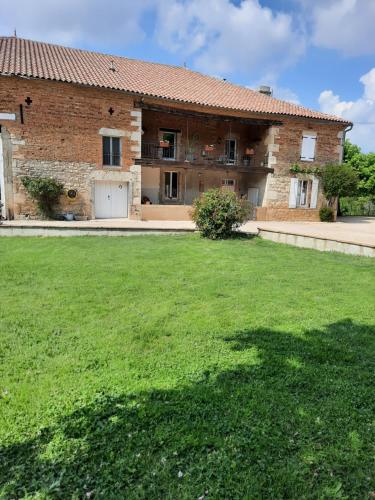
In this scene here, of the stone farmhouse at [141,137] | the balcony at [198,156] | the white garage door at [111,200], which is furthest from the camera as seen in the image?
the balcony at [198,156]

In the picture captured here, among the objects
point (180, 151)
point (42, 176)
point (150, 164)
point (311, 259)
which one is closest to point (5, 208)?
point (42, 176)

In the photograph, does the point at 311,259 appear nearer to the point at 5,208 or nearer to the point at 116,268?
the point at 116,268

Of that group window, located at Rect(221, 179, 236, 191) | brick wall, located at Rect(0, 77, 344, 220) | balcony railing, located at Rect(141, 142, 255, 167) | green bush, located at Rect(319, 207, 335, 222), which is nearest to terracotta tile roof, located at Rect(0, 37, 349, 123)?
brick wall, located at Rect(0, 77, 344, 220)

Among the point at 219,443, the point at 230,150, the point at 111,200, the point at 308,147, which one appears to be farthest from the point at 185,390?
the point at 230,150

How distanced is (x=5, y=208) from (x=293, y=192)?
15.2 m

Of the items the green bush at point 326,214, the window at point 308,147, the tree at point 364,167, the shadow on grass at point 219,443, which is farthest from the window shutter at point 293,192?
the shadow on grass at point 219,443

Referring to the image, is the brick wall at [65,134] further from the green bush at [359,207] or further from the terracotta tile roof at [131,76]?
the green bush at [359,207]

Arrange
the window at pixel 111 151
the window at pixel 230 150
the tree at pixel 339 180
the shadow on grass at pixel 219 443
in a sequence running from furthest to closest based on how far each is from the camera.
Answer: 1. the window at pixel 230 150
2. the tree at pixel 339 180
3. the window at pixel 111 151
4. the shadow on grass at pixel 219 443

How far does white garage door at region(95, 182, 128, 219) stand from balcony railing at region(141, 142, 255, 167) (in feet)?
9.96

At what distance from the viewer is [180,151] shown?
816 inches

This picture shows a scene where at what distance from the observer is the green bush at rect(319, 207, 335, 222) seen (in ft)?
67.3

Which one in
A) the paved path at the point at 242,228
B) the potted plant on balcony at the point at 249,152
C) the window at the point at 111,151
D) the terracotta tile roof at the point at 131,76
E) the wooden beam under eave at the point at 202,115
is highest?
the terracotta tile roof at the point at 131,76

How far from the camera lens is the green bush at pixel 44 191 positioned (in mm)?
15305

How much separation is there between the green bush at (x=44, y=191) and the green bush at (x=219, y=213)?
288 inches
